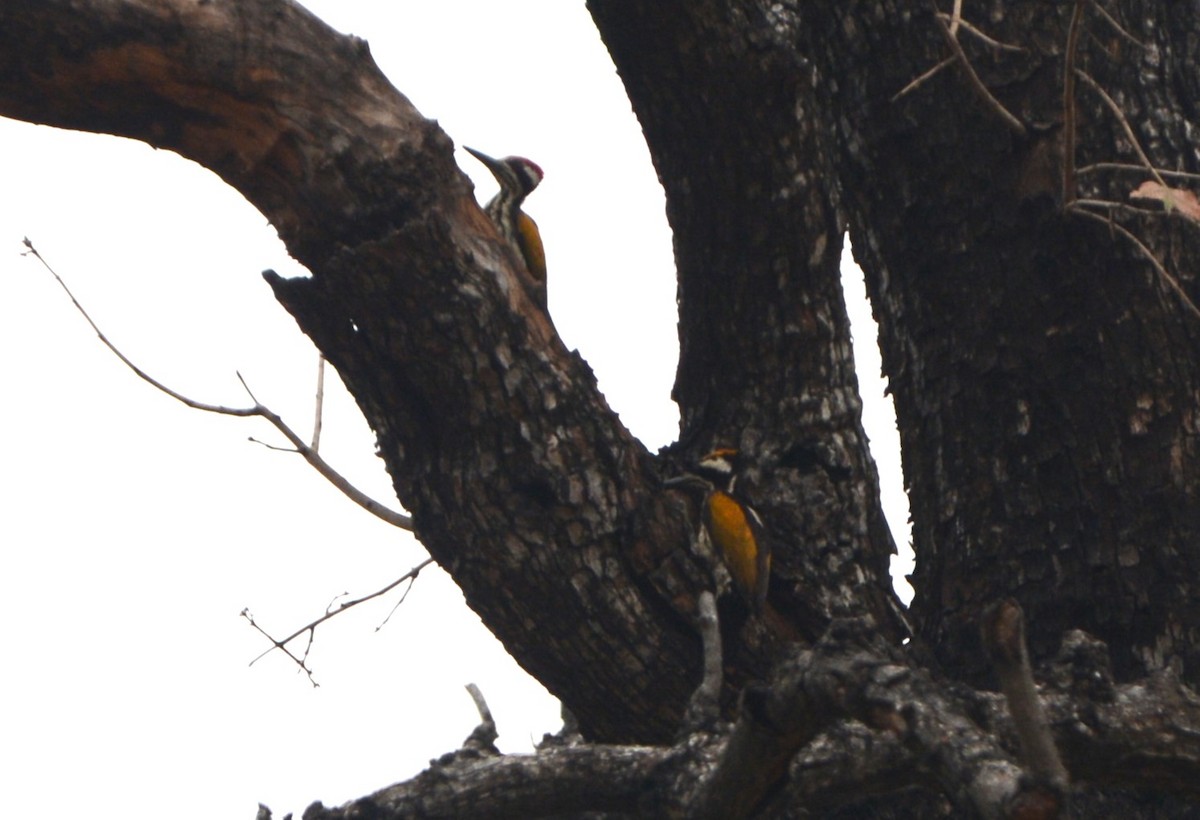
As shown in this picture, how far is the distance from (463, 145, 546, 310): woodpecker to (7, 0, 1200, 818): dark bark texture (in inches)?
69.8

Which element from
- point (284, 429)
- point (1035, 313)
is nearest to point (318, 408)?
point (284, 429)

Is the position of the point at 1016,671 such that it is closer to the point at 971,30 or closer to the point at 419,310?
the point at 971,30

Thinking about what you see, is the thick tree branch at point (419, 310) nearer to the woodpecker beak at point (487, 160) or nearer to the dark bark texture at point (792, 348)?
the dark bark texture at point (792, 348)

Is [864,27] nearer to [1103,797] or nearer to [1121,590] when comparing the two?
[1121,590]

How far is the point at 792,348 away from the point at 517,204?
2576 millimetres

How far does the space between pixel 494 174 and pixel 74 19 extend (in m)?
3.45

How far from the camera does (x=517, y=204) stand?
569 cm

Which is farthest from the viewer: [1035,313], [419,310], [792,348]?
[792,348]

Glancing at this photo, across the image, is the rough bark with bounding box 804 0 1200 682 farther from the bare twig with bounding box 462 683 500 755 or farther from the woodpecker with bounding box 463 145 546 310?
the woodpecker with bounding box 463 145 546 310

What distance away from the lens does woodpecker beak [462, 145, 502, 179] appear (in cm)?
591

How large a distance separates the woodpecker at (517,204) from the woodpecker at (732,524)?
174 cm

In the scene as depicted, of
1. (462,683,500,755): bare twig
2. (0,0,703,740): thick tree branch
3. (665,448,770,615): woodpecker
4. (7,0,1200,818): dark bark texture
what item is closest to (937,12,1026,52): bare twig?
(7,0,1200,818): dark bark texture

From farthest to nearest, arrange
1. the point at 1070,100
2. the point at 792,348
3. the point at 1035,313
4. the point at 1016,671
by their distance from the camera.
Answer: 1. the point at 792,348
2. the point at 1035,313
3. the point at 1070,100
4. the point at 1016,671

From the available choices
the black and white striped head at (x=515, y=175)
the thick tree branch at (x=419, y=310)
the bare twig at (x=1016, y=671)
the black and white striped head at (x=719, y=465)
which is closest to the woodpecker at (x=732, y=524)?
the black and white striped head at (x=719, y=465)
